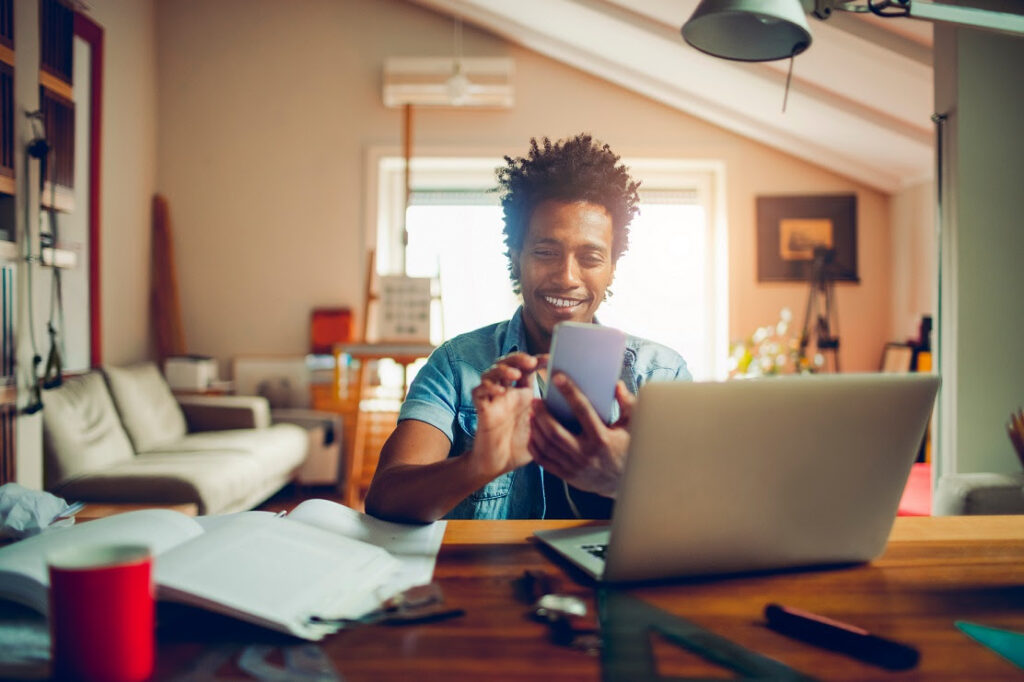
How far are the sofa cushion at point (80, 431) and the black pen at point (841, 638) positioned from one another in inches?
116

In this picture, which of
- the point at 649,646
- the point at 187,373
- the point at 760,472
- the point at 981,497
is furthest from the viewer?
the point at 187,373

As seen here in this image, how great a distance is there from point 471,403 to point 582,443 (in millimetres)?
440

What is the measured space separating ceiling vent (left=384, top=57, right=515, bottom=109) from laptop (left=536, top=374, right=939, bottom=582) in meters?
4.19

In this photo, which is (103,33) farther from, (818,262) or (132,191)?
(818,262)

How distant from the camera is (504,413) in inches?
39.0

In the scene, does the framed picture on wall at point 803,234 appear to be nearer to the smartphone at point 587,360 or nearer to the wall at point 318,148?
the wall at point 318,148

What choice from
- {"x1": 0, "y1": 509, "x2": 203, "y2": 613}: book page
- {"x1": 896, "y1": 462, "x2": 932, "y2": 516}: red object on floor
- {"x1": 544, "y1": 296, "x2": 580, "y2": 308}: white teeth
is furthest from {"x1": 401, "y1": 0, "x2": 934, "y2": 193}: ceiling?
{"x1": 0, "y1": 509, "x2": 203, "y2": 613}: book page

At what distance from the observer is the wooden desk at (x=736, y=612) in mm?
617

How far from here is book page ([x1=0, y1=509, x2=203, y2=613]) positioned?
2.29 feet

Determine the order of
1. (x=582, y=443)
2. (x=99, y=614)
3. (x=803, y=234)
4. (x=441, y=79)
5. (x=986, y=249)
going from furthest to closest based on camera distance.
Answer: (x=803, y=234)
(x=441, y=79)
(x=986, y=249)
(x=582, y=443)
(x=99, y=614)

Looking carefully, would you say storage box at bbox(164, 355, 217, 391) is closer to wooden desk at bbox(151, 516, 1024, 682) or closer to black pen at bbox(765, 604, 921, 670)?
wooden desk at bbox(151, 516, 1024, 682)

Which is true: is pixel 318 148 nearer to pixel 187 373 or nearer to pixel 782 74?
pixel 187 373

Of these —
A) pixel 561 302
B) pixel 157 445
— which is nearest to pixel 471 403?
pixel 561 302

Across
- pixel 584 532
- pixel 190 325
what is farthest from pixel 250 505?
pixel 584 532
